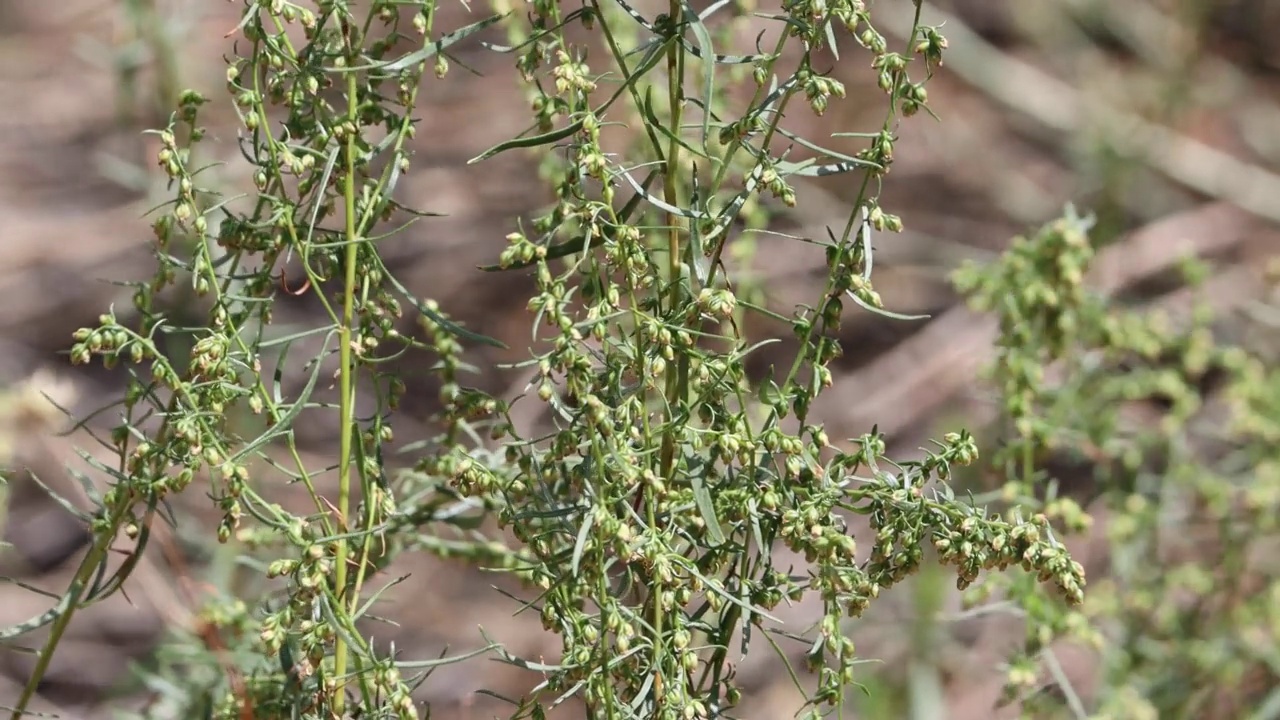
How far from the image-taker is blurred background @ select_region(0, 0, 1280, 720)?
360 cm

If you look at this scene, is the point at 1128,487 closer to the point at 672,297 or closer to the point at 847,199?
the point at 672,297

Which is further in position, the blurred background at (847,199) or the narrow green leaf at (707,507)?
the blurred background at (847,199)

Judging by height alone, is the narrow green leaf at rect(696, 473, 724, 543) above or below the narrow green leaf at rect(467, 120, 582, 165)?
below

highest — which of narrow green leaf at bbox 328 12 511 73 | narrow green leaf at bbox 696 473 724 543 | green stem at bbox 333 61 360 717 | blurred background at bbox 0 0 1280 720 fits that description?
blurred background at bbox 0 0 1280 720

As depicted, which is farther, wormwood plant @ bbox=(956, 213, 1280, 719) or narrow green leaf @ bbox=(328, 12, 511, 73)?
wormwood plant @ bbox=(956, 213, 1280, 719)

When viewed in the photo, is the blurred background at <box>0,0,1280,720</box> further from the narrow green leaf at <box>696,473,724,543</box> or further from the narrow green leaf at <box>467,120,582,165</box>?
the narrow green leaf at <box>467,120,582,165</box>

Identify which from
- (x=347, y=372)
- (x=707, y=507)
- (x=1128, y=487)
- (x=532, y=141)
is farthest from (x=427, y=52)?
(x=1128, y=487)

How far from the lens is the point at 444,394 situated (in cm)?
151

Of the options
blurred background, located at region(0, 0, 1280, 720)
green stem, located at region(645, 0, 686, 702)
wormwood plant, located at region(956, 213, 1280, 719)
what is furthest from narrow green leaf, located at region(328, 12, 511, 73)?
blurred background, located at region(0, 0, 1280, 720)

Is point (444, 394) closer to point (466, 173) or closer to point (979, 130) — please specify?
point (466, 173)

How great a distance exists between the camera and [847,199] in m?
4.68

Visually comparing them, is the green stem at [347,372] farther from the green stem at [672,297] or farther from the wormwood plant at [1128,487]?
the wormwood plant at [1128,487]

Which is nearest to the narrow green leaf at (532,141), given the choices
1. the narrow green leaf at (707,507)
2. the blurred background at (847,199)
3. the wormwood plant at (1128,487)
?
the narrow green leaf at (707,507)

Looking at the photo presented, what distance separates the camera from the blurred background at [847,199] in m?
3.60
